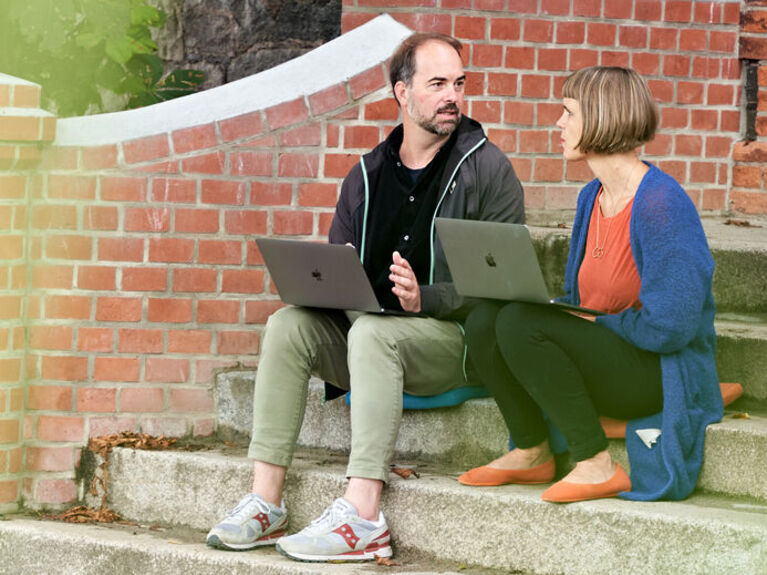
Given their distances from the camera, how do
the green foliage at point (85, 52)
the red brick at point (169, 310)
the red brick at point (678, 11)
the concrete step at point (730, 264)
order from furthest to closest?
the green foliage at point (85, 52), the red brick at point (678, 11), the red brick at point (169, 310), the concrete step at point (730, 264)

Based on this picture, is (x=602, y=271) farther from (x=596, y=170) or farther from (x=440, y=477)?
(x=440, y=477)

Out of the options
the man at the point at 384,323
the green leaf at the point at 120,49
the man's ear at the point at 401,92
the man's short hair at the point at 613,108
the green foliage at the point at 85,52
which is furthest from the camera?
the green leaf at the point at 120,49

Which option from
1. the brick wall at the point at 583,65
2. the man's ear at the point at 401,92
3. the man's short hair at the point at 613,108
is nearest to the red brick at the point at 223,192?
the man's ear at the point at 401,92

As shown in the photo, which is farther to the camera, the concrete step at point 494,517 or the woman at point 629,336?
the woman at point 629,336

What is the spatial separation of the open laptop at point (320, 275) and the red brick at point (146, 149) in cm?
76

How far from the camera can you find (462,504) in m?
3.32

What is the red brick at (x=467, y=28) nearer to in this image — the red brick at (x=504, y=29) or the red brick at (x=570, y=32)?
the red brick at (x=504, y=29)

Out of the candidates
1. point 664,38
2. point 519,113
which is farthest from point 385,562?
point 664,38

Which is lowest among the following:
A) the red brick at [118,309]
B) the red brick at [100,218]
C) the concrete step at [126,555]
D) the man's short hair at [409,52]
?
the concrete step at [126,555]

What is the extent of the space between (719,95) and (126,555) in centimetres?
267

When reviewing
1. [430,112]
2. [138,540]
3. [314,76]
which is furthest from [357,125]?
[138,540]

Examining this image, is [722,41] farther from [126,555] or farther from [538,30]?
[126,555]

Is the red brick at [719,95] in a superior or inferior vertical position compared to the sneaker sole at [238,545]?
superior

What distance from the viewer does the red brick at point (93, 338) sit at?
4.04 meters
